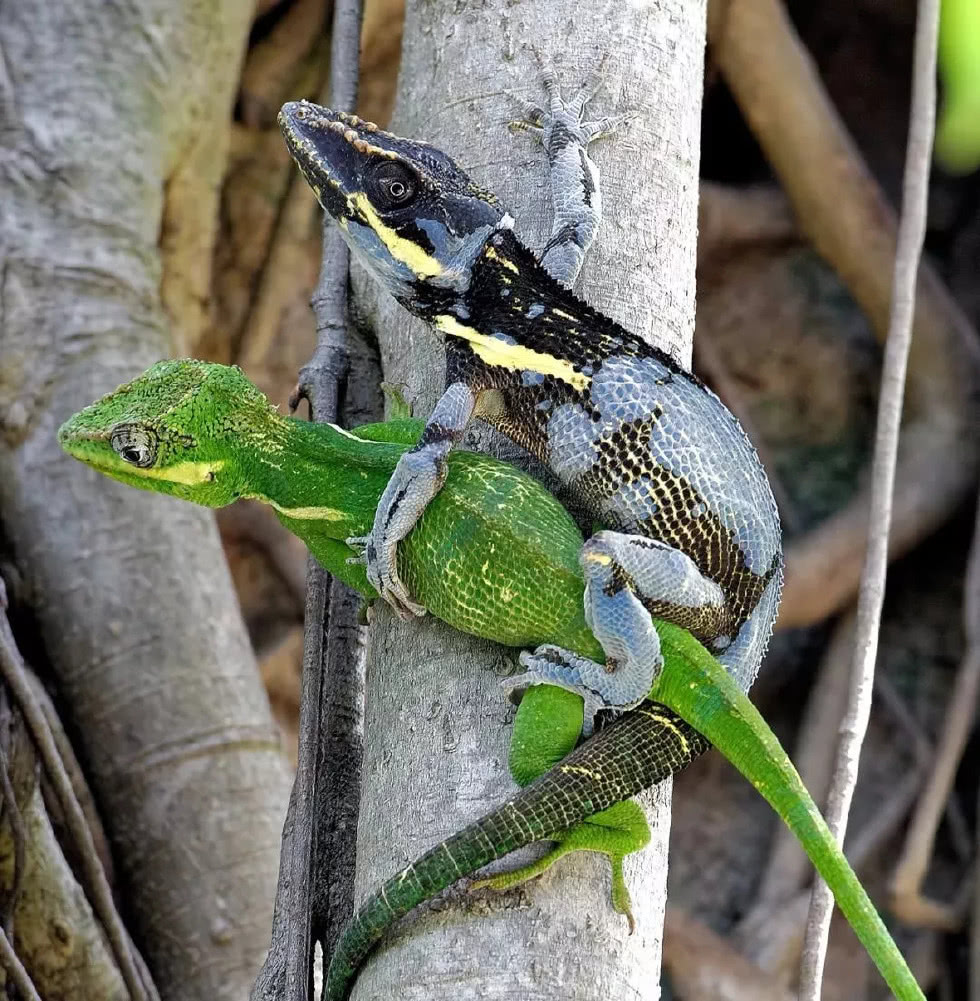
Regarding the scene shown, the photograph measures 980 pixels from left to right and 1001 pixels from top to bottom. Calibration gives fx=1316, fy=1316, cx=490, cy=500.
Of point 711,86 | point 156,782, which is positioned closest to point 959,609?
point 711,86

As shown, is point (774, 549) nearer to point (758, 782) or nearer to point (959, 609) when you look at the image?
point (758, 782)

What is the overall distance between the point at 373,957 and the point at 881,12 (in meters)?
4.21

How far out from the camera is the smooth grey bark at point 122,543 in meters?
2.52

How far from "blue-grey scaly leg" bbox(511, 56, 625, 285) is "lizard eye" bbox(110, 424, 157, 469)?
1.85ft

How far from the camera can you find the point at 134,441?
5.40 ft

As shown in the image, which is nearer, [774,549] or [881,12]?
[774,549]

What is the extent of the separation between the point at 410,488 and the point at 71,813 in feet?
3.61

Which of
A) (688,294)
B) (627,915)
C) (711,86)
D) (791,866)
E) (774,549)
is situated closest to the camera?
(627,915)

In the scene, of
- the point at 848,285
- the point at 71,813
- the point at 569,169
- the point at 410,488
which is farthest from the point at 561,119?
the point at 848,285

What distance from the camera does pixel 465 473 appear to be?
63.6 inches

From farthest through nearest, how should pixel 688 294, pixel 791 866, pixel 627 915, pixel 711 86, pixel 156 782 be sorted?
1. pixel 711 86
2. pixel 791 866
3. pixel 156 782
4. pixel 688 294
5. pixel 627 915

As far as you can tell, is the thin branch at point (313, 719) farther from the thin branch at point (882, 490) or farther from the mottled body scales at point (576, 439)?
the thin branch at point (882, 490)

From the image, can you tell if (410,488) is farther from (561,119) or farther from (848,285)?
(848,285)

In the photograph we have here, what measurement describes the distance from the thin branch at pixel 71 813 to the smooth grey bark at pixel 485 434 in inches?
31.9
